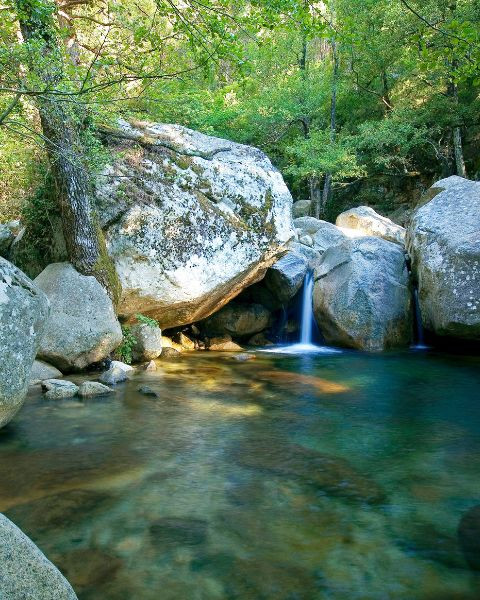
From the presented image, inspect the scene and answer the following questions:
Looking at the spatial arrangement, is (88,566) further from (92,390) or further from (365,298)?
(365,298)

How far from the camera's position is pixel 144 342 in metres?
9.81

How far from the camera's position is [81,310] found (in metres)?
8.65

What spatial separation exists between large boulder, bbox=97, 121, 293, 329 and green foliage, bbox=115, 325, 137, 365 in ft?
1.32

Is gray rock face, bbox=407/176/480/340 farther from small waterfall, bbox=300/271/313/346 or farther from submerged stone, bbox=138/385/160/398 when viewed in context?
submerged stone, bbox=138/385/160/398

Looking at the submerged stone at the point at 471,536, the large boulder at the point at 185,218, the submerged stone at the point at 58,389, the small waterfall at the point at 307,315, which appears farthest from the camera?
the small waterfall at the point at 307,315

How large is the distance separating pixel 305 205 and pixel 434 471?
24959 millimetres

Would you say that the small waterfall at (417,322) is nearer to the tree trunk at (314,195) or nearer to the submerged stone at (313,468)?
the submerged stone at (313,468)

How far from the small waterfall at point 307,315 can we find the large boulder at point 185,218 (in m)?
2.46

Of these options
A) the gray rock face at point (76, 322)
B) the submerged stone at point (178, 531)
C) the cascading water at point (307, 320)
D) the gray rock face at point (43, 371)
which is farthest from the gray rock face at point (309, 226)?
the submerged stone at point (178, 531)

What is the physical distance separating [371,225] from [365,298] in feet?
28.1

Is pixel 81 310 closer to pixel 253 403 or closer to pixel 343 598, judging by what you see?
pixel 253 403

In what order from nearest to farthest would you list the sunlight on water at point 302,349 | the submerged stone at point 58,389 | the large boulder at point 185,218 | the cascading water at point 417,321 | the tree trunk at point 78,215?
the submerged stone at point 58,389
the tree trunk at point 78,215
the large boulder at point 185,218
the sunlight on water at point 302,349
the cascading water at point 417,321

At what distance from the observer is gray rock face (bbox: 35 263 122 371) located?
8.45 meters

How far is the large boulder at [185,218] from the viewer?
32.5ft
